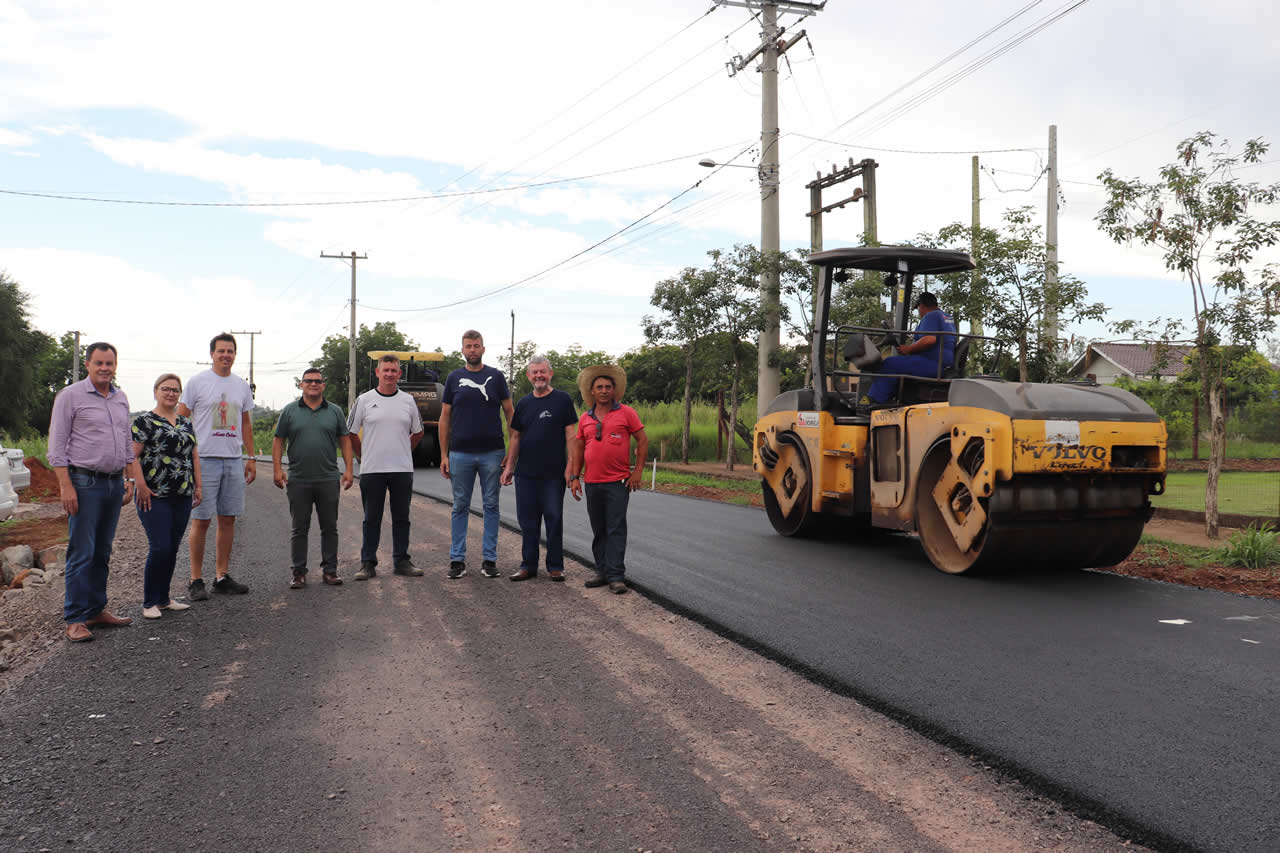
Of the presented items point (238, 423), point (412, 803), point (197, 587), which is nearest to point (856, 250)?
point (238, 423)

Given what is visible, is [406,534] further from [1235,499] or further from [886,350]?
[1235,499]

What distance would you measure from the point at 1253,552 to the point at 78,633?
876cm

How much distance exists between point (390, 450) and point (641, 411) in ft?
91.7

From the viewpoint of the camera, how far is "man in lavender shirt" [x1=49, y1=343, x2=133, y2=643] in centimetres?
583

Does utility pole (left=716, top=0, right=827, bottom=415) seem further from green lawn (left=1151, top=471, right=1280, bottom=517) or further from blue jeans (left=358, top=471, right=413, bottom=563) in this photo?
blue jeans (left=358, top=471, right=413, bottom=563)

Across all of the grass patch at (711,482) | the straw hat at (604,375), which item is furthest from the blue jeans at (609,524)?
the grass patch at (711,482)

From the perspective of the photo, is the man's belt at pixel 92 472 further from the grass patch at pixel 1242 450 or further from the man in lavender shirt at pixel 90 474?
the grass patch at pixel 1242 450

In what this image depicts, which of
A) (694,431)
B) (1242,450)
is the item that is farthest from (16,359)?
(1242,450)

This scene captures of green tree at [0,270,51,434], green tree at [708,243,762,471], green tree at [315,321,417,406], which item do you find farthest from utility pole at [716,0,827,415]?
green tree at [315,321,417,406]

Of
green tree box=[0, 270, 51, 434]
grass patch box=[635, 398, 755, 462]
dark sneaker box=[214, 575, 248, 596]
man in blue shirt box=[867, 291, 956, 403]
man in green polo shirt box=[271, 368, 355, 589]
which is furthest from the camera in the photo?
green tree box=[0, 270, 51, 434]

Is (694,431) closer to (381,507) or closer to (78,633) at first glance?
(381,507)

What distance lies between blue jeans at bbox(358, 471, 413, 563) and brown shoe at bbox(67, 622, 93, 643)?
235cm

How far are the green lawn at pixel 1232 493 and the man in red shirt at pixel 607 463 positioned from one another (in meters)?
7.99

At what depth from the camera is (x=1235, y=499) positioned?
1562 cm
